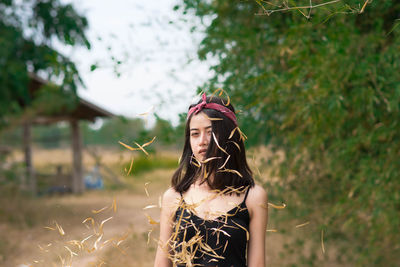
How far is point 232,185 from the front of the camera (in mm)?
1803

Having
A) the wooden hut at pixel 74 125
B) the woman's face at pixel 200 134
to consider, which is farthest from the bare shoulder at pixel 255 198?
the wooden hut at pixel 74 125

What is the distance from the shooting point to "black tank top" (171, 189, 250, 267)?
1693 millimetres

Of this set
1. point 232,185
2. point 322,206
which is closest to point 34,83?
point 322,206

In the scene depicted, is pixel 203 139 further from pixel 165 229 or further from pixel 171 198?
pixel 165 229

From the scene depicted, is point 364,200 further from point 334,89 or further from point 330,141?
point 334,89

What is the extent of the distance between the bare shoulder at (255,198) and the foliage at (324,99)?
112 cm

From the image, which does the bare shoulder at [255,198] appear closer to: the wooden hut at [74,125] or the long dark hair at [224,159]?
the long dark hair at [224,159]

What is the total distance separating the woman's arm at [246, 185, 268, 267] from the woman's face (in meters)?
0.27

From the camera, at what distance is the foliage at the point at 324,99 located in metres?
2.86

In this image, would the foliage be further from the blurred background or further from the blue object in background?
the blue object in background

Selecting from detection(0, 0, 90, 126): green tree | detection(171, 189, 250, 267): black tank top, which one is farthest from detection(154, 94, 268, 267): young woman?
detection(0, 0, 90, 126): green tree

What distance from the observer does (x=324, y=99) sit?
9.49 feet

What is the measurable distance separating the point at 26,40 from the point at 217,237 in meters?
8.04

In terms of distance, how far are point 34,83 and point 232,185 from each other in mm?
8544
